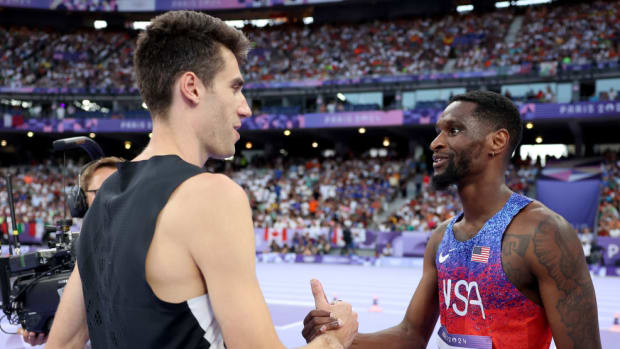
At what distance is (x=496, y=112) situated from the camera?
9.03 feet

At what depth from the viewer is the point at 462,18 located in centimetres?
3281

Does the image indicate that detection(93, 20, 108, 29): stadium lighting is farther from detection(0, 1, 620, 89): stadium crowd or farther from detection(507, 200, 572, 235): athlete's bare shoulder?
detection(507, 200, 572, 235): athlete's bare shoulder

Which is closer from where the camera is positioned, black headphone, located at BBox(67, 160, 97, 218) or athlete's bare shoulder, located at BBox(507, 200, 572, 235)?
athlete's bare shoulder, located at BBox(507, 200, 572, 235)

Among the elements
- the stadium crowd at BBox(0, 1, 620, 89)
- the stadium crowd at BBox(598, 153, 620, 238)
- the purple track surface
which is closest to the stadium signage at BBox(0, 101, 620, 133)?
the stadium crowd at BBox(598, 153, 620, 238)

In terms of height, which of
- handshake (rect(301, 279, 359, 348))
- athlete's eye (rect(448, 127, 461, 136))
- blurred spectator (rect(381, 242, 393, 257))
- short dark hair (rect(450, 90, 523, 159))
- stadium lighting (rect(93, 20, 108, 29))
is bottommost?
blurred spectator (rect(381, 242, 393, 257))

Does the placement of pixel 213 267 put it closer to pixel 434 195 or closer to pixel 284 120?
pixel 434 195

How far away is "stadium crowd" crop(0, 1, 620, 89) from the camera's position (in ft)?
88.5

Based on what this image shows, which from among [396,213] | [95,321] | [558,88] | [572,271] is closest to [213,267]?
[95,321]

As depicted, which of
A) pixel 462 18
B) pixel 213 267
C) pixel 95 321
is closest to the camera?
pixel 213 267

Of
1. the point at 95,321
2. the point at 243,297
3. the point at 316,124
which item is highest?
the point at 243,297

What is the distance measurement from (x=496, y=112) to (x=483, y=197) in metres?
0.49

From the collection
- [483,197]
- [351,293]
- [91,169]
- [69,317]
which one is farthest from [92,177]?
[351,293]

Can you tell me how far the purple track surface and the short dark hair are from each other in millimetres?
4874

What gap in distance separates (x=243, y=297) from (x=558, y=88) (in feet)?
86.5
